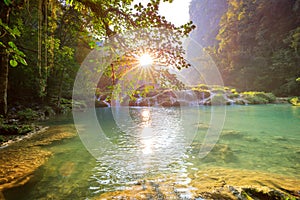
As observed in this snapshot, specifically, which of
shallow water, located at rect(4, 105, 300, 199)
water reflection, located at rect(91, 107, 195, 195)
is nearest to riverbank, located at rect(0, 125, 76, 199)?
shallow water, located at rect(4, 105, 300, 199)

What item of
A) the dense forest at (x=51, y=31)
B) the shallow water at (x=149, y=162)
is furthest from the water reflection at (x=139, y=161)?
the dense forest at (x=51, y=31)

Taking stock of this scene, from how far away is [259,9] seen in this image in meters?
39.4

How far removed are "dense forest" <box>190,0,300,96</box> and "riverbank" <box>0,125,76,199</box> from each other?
34.8 m

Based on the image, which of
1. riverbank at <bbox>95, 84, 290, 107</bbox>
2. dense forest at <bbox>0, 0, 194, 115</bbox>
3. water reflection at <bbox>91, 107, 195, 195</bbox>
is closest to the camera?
A: dense forest at <bbox>0, 0, 194, 115</bbox>

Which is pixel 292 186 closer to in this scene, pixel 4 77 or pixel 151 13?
pixel 151 13

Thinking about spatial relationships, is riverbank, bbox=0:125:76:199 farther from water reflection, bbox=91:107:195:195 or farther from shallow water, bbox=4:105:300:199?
water reflection, bbox=91:107:195:195

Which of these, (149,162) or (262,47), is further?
(262,47)

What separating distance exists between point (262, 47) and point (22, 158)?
45001 mm

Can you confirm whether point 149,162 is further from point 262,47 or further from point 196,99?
point 262,47

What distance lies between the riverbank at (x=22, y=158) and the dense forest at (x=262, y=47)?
34789 mm

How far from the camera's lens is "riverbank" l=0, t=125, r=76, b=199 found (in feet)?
12.4

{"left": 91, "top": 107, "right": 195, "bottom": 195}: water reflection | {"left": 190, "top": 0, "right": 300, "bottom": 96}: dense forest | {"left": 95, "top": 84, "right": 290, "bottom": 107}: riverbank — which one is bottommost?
{"left": 91, "top": 107, "right": 195, "bottom": 195}: water reflection

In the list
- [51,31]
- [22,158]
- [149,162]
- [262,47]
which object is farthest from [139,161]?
[262,47]

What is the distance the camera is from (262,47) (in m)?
39.7
